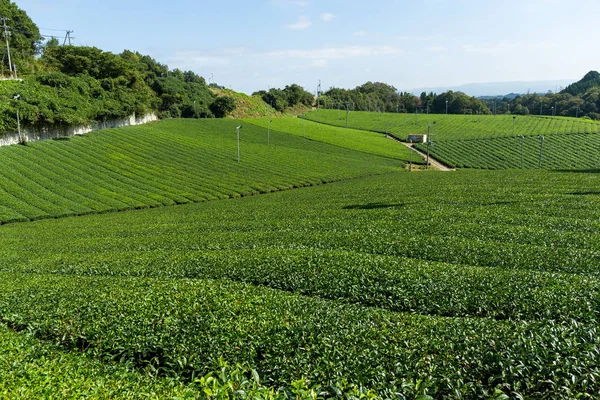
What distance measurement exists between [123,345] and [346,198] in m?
33.4

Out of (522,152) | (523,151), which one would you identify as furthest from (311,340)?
(523,151)

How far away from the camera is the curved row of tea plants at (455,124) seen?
395 feet

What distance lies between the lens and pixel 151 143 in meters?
75.0

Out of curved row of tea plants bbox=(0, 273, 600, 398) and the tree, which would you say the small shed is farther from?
curved row of tea plants bbox=(0, 273, 600, 398)

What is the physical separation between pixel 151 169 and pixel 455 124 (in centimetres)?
10954

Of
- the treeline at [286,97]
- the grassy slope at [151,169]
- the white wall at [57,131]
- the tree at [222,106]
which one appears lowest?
the grassy slope at [151,169]

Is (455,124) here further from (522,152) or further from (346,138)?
(346,138)

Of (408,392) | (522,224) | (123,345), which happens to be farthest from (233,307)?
(522,224)

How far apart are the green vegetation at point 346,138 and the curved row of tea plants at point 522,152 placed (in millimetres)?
7931

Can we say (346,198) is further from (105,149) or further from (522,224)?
(105,149)

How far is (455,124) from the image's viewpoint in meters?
141

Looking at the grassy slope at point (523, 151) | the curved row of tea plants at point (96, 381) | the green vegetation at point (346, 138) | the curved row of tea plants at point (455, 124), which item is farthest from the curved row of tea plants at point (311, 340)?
the curved row of tea plants at point (455, 124)

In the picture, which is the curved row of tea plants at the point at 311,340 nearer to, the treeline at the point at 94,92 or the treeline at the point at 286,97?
the treeline at the point at 94,92

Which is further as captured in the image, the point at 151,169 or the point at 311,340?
the point at 151,169
